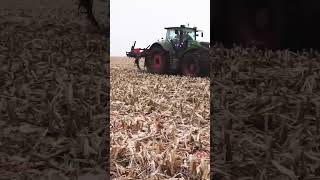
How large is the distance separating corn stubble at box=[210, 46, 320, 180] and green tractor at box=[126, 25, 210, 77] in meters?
3.82

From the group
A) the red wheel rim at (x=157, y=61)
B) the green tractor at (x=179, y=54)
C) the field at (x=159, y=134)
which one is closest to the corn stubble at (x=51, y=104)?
the field at (x=159, y=134)

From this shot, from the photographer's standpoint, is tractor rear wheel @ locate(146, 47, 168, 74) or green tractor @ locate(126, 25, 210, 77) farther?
tractor rear wheel @ locate(146, 47, 168, 74)

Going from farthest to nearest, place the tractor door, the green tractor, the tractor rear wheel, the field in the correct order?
the tractor door < the tractor rear wheel < the green tractor < the field

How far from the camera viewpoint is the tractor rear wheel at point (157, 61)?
11.0 m

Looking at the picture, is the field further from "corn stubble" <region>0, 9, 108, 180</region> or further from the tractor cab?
the tractor cab

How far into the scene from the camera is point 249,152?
3.37 m

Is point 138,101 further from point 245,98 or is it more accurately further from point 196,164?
point 196,164

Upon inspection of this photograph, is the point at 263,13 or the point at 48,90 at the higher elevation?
the point at 263,13

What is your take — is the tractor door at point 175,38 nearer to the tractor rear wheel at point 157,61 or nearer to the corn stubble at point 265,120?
the tractor rear wheel at point 157,61

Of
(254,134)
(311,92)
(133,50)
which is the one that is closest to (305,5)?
(311,92)

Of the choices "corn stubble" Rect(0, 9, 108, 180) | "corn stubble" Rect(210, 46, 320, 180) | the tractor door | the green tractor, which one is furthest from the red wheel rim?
"corn stubble" Rect(210, 46, 320, 180)

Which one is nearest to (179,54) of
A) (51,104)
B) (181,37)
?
(181,37)

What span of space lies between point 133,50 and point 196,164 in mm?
11294

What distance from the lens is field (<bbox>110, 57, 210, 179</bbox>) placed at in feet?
10.2
